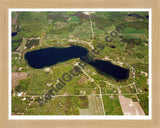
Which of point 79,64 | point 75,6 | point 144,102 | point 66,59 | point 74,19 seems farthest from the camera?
point 74,19

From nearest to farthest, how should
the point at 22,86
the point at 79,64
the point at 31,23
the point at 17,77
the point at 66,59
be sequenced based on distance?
1. the point at 22,86
2. the point at 17,77
3. the point at 79,64
4. the point at 66,59
5. the point at 31,23

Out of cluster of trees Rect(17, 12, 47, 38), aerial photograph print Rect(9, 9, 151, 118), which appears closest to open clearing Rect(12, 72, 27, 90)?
aerial photograph print Rect(9, 9, 151, 118)

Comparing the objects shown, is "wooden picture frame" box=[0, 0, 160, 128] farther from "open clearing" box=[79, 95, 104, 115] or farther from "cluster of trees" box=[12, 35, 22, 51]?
"cluster of trees" box=[12, 35, 22, 51]

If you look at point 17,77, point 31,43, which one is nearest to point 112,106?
point 17,77

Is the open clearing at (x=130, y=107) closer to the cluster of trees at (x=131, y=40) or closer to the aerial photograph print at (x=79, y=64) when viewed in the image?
the aerial photograph print at (x=79, y=64)

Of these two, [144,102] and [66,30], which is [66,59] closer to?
[66,30]

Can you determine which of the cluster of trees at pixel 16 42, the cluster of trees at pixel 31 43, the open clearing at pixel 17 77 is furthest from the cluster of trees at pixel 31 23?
the open clearing at pixel 17 77

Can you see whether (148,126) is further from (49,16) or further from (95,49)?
(49,16)
